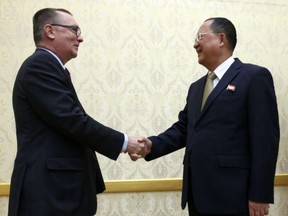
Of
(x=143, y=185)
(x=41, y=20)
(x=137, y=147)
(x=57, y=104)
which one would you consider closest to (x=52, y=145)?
(x=57, y=104)

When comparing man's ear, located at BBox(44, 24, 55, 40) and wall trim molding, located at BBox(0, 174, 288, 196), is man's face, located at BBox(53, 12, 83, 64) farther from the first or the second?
wall trim molding, located at BBox(0, 174, 288, 196)

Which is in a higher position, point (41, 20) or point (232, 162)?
point (41, 20)

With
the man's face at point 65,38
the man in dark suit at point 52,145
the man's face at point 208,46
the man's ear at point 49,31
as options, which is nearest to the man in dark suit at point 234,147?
the man's face at point 208,46

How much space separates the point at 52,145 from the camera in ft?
5.41

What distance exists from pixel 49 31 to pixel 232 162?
1071 mm

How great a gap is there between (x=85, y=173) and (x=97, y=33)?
1.40 m

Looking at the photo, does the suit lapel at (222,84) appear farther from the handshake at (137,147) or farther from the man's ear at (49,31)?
the man's ear at (49,31)

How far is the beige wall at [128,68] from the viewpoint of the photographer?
2.74m

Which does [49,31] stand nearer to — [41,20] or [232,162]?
[41,20]

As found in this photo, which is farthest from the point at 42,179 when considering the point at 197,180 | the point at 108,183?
the point at 108,183

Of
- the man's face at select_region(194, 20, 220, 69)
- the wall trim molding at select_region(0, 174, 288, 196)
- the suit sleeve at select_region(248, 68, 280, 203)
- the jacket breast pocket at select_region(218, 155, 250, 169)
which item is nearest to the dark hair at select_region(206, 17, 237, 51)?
the man's face at select_region(194, 20, 220, 69)

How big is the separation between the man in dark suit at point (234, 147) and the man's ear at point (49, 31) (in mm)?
825

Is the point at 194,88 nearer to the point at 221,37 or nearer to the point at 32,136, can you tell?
the point at 221,37

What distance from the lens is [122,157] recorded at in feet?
9.20
